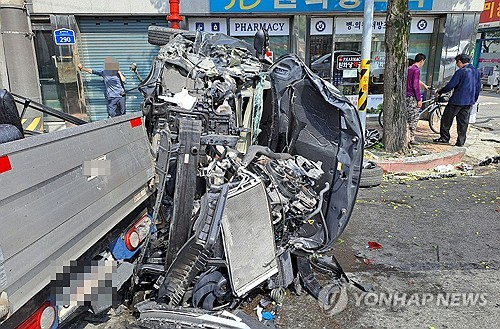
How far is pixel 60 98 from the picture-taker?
10438mm

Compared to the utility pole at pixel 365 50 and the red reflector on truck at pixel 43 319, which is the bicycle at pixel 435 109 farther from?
the red reflector on truck at pixel 43 319

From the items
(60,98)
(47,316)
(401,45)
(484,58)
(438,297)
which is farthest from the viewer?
(484,58)

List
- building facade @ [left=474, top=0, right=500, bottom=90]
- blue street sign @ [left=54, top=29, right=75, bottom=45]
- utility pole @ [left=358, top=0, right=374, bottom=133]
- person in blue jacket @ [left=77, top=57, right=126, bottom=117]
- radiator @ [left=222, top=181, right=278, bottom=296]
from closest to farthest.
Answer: radiator @ [left=222, top=181, right=278, bottom=296], utility pole @ [left=358, top=0, right=374, bottom=133], person in blue jacket @ [left=77, top=57, right=126, bottom=117], blue street sign @ [left=54, top=29, right=75, bottom=45], building facade @ [left=474, top=0, right=500, bottom=90]

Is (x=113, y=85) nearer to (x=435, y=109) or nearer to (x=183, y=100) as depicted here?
(x=183, y=100)

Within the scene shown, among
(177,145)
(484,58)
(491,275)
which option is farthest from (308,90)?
(484,58)

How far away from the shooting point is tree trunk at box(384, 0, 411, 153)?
24.0ft

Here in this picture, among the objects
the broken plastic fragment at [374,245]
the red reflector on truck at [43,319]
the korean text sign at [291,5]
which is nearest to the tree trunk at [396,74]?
the korean text sign at [291,5]

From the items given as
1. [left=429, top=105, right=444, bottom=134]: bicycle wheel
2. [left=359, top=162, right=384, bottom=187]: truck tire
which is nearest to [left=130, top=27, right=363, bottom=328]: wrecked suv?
[left=359, top=162, right=384, bottom=187]: truck tire

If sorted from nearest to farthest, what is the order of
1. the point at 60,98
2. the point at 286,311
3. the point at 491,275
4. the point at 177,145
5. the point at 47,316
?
the point at 47,316
the point at 177,145
the point at 286,311
the point at 491,275
the point at 60,98

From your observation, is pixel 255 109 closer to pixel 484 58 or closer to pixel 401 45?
pixel 401 45

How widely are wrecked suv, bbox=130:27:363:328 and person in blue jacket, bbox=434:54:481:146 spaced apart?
19.9 ft

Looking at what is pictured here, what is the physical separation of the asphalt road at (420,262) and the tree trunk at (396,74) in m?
1.69

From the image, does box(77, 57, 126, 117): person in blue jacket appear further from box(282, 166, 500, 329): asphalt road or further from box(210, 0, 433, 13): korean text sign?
box(282, 166, 500, 329): asphalt road

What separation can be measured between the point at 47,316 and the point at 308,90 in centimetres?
262
